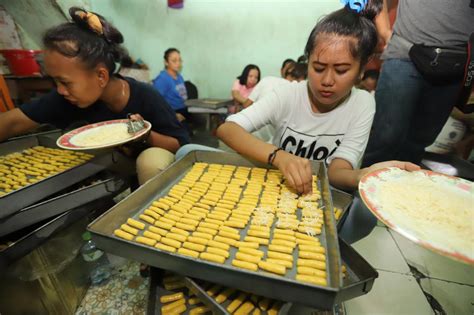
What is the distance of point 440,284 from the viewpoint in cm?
140

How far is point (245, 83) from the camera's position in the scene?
4270mm

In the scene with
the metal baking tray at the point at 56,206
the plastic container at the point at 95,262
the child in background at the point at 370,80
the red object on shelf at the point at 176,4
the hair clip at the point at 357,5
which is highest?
the red object on shelf at the point at 176,4

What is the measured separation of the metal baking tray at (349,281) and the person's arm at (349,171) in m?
0.35

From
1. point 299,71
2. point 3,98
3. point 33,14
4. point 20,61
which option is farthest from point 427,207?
point 33,14

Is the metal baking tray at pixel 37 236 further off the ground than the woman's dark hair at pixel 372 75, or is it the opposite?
the woman's dark hair at pixel 372 75

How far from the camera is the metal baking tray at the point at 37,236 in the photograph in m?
0.81

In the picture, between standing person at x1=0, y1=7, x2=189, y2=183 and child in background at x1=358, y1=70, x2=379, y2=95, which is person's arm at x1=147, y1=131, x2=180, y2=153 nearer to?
standing person at x1=0, y1=7, x2=189, y2=183

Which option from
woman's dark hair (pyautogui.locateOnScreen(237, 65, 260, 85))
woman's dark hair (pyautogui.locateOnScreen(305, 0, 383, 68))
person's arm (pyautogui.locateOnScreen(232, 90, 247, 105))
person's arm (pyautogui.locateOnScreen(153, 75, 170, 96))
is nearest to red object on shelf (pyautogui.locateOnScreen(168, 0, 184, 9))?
person's arm (pyautogui.locateOnScreen(153, 75, 170, 96))

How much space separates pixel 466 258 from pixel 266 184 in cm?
72

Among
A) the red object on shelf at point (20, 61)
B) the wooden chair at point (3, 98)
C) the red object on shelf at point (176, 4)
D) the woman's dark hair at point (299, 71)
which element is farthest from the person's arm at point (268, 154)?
→ the red object on shelf at point (176, 4)

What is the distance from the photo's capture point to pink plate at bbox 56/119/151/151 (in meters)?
1.06

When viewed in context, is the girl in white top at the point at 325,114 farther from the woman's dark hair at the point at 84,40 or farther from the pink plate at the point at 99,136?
the woman's dark hair at the point at 84,40

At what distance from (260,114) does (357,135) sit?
0.55 meters

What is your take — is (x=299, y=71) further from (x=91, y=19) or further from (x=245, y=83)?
(x=91, y=19)
